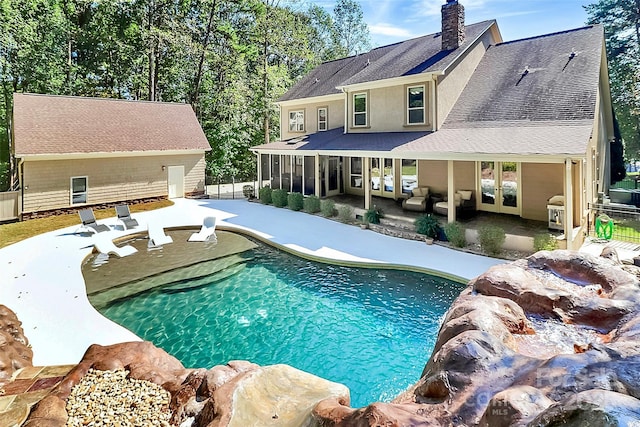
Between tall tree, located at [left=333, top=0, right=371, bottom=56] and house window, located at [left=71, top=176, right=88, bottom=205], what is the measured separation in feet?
109

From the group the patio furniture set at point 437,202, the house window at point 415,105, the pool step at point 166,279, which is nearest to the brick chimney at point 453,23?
the house window at point 415,105

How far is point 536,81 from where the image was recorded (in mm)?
16172

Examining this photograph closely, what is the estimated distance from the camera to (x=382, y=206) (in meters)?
17.9

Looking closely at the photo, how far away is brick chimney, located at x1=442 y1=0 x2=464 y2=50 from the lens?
18.1 metres

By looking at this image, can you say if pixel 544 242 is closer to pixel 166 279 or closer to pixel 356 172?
pixel 166 279

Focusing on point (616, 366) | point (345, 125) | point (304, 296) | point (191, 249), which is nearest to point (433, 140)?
point (345, 125)

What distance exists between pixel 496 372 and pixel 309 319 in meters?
5.85

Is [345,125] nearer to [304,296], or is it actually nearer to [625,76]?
[304,296]

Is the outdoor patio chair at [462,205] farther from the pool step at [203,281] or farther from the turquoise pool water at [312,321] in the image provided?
the pool step at [203,281]

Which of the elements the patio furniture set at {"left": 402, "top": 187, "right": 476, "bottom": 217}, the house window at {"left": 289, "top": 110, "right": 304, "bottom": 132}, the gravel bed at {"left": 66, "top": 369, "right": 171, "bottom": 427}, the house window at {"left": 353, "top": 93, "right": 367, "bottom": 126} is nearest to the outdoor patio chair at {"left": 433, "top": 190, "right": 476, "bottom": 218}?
the patio furniture set at {"left": 402, "top": 187, "right": 476, "bottom": 217}

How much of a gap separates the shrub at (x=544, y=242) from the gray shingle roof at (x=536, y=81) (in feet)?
16.1

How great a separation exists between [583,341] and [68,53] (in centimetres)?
3624

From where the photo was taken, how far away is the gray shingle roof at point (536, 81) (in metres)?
14.4

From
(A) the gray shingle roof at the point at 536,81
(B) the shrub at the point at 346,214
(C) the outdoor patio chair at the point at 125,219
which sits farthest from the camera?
(B) the shrub at the point at 346,214
